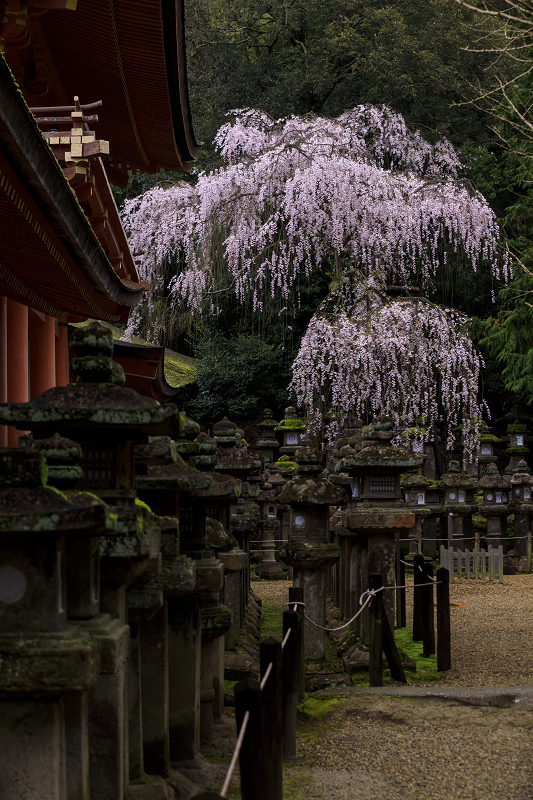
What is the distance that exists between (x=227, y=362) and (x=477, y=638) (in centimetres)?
1171

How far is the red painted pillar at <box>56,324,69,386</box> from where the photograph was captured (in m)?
10.4

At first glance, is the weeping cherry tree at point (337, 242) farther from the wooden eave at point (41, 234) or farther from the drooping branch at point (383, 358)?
the wooden eave at point (41, 234)

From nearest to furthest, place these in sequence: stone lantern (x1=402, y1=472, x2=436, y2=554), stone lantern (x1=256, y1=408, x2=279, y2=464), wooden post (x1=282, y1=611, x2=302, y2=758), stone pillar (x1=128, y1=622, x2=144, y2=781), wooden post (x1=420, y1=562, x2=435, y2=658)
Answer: stone pillar (x1=128, y1=622, x2=144, y2=781) → wooden post (x1=282, y1=611, x2=302, y2=758) → wooden post (x1=420, y1=562, x2=435, y2=658) → stone lantern (x1=402, y1=472, x2=436, y2=554) → stone lantern (x1=256, y1=408, x2=279, y2=464)

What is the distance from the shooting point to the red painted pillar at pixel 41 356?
8992 mm

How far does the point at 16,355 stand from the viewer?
750 centimetres

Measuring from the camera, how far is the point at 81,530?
2320 millimetres

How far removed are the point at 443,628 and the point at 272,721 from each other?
418 cm

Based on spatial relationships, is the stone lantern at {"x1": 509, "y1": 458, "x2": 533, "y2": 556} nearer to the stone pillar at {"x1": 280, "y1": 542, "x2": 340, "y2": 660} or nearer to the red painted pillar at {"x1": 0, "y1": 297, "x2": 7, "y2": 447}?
the stone pillar at {"x1": 280, "y1": 542, "x2": 340, "y2": 660}

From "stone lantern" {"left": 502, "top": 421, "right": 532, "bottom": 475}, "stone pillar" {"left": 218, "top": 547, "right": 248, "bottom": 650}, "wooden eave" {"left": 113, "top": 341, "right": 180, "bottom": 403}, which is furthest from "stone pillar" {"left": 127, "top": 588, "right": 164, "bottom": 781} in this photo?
"stone lantern" {"left": 502, "top": 421, "right": 532, "bottom": 475}

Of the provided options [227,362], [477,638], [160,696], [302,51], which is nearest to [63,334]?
[477,638]

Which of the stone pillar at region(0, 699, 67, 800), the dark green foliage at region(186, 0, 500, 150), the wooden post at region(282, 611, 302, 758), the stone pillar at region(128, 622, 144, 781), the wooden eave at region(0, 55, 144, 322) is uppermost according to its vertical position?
the dark green foliage at region(186, 0, 500, 150)

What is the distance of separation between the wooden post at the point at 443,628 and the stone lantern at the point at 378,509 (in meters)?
0.51

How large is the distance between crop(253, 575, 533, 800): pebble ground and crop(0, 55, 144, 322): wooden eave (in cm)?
351

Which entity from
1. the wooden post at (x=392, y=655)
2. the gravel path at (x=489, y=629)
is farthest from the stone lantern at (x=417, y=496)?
the wooden post at (x=392, y=655)
